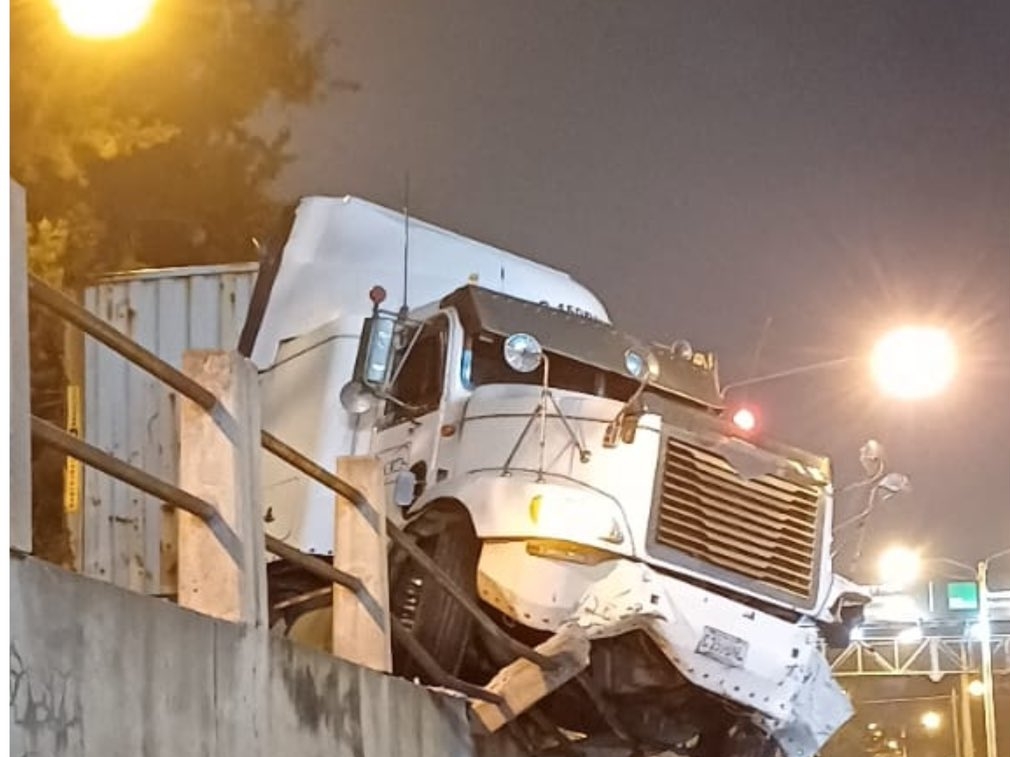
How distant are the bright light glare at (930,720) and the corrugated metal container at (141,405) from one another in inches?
2308

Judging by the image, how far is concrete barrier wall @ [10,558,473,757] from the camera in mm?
4945

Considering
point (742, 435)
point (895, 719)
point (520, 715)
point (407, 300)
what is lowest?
point (520, 715)

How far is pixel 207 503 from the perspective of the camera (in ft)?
21.5

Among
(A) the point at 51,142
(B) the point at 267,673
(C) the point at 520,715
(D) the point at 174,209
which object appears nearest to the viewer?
(B) the point at 267,673

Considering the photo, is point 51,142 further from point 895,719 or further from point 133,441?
point 895,719

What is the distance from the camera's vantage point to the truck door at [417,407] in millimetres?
10711

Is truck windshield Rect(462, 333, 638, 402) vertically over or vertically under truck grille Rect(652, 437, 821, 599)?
over

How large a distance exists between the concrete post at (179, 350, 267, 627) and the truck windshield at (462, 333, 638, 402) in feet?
13.5

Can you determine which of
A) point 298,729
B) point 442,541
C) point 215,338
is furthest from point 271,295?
point 298,729

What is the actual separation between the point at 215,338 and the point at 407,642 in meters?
4.22

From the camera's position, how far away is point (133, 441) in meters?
12.5

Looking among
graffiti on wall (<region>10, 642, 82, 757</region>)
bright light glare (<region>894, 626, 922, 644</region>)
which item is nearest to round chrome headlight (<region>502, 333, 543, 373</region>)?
graffiti on wall (<region>10, 642, 82, 757</region>)

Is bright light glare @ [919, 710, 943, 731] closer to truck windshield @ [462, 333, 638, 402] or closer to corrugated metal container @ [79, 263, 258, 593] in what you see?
corrugated metal container @ [79, 263, 258, 593]

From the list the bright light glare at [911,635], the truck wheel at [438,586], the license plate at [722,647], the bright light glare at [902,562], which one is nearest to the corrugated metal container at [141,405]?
the truck wheel at [438,586]
